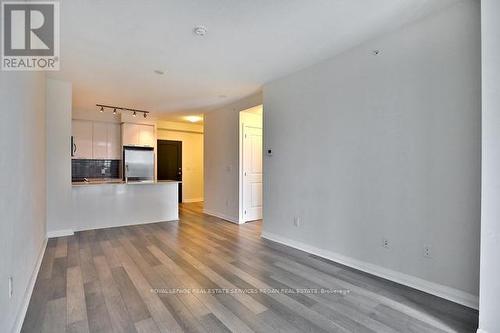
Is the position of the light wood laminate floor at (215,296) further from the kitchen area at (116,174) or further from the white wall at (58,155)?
the kitchen area at (116,174)

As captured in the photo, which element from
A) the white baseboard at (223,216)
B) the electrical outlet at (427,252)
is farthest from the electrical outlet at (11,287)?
the white baseboard at (223,216)

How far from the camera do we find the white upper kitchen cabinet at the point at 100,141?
6348 millimetres

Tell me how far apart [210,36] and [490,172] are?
268 centimetres

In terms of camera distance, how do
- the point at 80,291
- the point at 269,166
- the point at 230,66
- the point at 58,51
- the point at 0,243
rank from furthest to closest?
1. the point at 269,166
2. the point at 230,66
3. the point at 58,51
4. the point at 80,291
5. the point at 0,243

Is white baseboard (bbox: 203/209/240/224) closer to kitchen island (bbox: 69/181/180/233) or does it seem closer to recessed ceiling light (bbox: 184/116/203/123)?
kitchen island (bbox: 69/181/180/233)

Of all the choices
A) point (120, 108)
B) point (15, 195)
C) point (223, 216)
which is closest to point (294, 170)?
point (223, 216)

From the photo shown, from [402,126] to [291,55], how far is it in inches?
61.1

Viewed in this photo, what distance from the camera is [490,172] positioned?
65.9 inches

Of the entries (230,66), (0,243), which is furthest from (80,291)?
(230,66)

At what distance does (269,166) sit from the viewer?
424 centimetres

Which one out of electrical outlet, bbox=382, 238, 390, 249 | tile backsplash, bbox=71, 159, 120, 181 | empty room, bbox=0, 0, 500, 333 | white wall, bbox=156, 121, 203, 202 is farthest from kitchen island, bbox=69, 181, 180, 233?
electrical outlet, bbox=382, 238, 390, 249

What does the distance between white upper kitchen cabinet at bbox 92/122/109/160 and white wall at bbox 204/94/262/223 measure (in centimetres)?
260

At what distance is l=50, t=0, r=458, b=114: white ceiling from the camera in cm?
221

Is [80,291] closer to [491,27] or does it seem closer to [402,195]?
[402,195]
